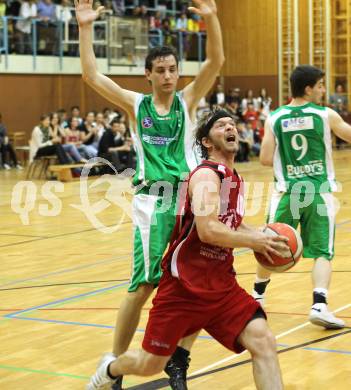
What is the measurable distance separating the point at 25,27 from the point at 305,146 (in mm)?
17352

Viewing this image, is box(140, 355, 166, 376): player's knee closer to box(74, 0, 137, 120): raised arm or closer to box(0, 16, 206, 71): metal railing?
box(74, 0, 137, 120): raised arm

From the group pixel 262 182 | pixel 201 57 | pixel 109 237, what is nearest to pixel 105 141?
pixel 262 182

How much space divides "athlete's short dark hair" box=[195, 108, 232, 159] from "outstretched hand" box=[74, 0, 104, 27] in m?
1.17

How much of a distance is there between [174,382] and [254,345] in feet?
2.83

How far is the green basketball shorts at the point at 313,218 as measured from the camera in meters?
6.11

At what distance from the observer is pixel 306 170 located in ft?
20.3

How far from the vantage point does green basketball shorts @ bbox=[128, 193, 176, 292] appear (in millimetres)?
4668

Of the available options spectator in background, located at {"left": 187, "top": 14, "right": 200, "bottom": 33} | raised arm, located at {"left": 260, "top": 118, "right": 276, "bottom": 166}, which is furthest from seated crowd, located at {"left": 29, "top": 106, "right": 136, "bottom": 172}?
raised arm, located at {"left": 260, "top": 118, "right": 276, "bottom": 166}

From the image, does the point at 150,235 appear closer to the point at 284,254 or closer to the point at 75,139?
the point at 284,254

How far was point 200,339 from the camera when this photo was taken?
5.80m

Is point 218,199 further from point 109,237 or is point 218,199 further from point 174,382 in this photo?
point 109,237

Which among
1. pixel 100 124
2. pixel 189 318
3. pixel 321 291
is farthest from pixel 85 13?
pixel 100 124

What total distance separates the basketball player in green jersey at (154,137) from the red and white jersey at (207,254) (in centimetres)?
71

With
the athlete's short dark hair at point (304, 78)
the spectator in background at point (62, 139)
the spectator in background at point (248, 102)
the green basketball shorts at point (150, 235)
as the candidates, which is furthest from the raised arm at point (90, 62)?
the spectator in background at point (248, 102)
